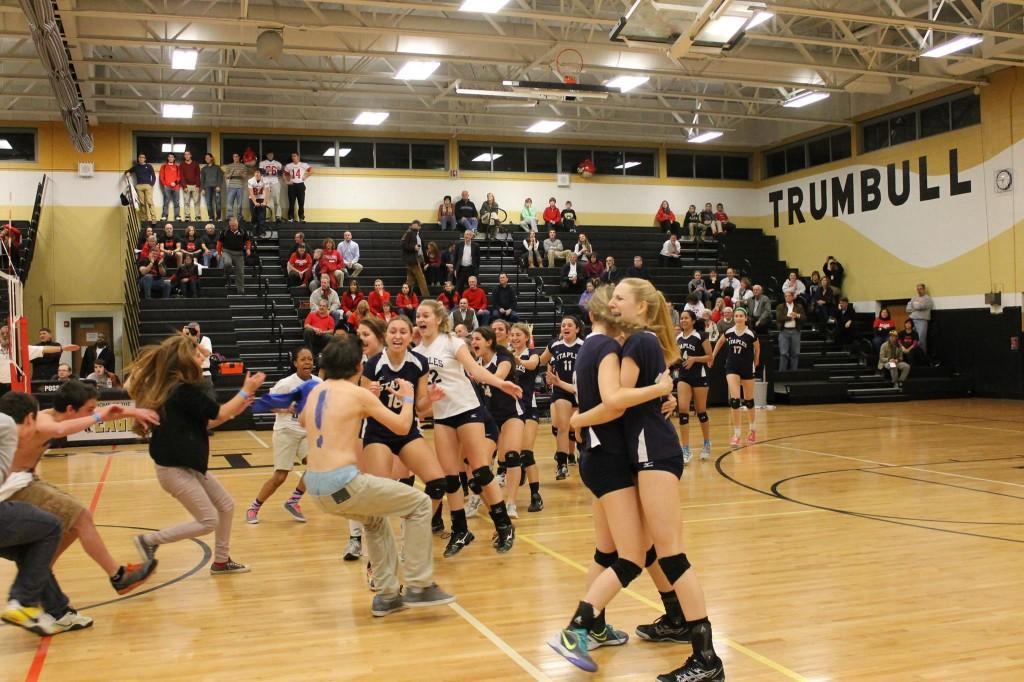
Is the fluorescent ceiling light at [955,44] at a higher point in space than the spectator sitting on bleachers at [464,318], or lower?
higher

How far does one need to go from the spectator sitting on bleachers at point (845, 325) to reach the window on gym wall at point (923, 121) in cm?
476

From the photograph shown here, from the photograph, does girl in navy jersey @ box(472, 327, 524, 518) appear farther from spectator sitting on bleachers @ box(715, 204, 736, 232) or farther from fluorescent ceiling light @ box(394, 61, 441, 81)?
spectator sitting on bleachers @ box(715, 204, 736, 232)

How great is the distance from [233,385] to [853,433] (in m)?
11.2

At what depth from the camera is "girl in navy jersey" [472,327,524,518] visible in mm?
8531

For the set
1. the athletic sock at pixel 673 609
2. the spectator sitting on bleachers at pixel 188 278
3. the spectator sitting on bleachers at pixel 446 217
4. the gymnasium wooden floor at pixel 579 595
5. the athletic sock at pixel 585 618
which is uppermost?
the spectator sitting on bleachers at pixel 446 217

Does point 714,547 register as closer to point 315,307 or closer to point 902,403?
point 315,307

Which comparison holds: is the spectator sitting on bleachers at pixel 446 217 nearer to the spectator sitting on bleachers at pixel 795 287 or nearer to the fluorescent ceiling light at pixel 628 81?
the fluorescent ceiling light at pixel 628 81

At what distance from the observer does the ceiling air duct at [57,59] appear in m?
13.5

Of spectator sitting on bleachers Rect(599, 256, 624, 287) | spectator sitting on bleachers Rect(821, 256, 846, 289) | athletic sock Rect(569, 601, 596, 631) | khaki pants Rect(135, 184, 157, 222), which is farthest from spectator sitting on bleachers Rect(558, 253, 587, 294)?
athletic sock Rect(569, 601, 596, 631)

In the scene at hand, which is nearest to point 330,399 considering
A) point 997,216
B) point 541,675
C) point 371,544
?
point 371,544

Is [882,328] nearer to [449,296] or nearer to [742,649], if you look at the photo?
[449,296]

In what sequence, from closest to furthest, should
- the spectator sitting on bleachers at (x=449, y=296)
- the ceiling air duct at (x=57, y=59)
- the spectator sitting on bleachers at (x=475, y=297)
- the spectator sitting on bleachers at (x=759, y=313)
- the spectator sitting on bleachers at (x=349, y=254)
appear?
the ceiling air duct at (x=57, y=59)
the spectator sitting on bleachers at (x=475, y=297)
the spectator sitting on bleachers at (x=449, y=296)
the spectator sitting on bleachers at (x=759, y=313)
the spectator sitting on bleachers at (x=349, y=254)

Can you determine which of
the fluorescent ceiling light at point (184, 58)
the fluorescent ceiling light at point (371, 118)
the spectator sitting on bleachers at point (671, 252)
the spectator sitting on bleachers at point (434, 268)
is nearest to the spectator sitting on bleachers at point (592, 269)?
the spectator sitting on bleachers at point (671, 252)

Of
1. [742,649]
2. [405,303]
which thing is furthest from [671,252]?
[742,649]
